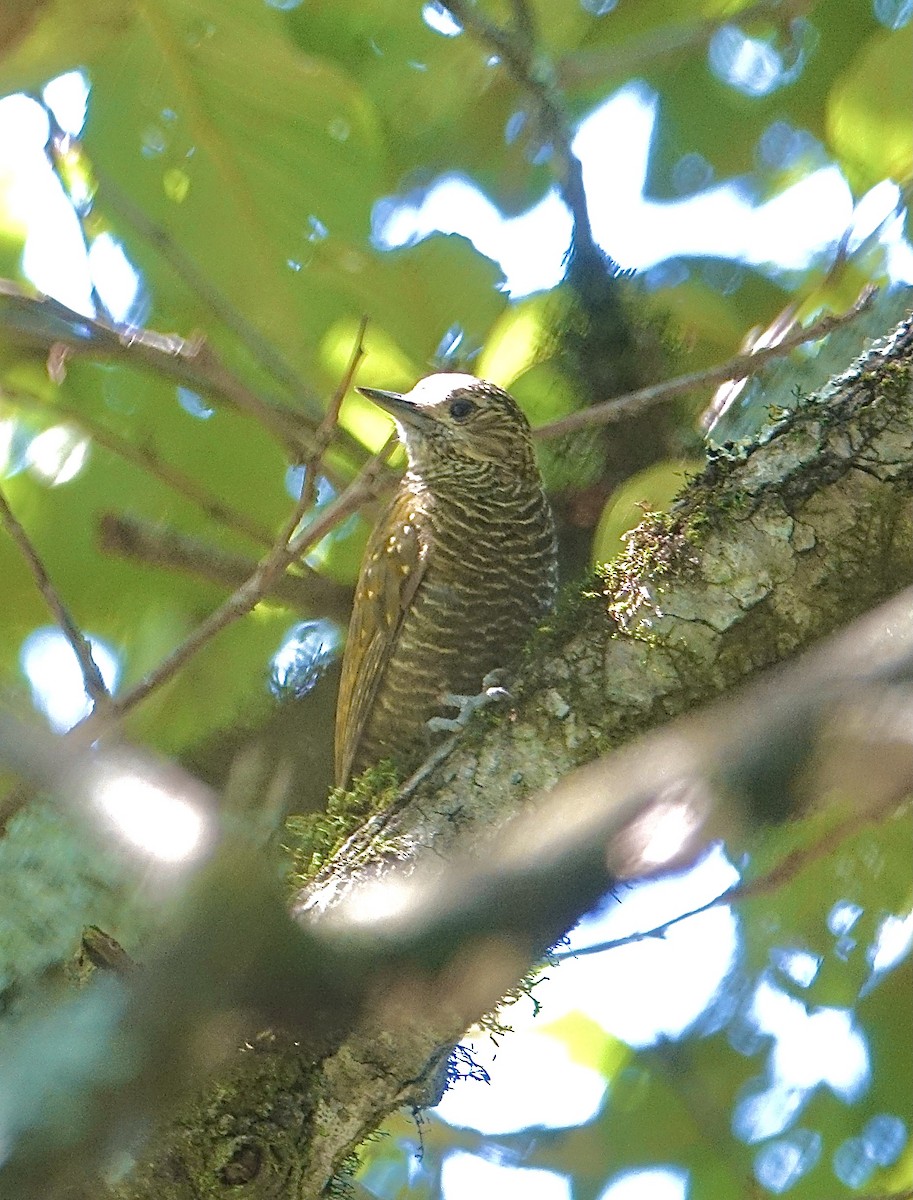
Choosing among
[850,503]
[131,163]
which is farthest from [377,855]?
[131,163]

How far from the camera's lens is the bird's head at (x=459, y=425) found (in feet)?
10.8

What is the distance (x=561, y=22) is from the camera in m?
2.92

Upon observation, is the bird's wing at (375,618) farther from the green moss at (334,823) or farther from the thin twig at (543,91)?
the thin twig at (543,91)

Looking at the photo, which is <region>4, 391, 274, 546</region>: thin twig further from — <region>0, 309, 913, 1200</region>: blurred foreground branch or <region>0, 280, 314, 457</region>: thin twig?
<region>0, 309, 913, 1200</region>: blurred foreground branch

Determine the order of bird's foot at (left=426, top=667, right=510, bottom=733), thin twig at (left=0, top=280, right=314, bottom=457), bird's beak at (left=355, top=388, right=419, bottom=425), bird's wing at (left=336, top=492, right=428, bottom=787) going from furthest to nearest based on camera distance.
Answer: bird's wing at (left=336, top=492, right=428, bottom=787), bird's beak at (left=355, top=388, right=419, bottom=425), thin twig at (left=0, top=280, right=314, bottom=457), bird's foot at (left=426, top=667, right=510, bottom=733)

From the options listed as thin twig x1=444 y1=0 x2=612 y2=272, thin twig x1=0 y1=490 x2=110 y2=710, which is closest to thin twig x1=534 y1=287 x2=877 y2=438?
thin twig x1=444 y1=0 x2=612 y2=272

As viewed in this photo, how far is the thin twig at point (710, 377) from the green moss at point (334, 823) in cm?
80

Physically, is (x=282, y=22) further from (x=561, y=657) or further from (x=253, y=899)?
(x=253, y=899)

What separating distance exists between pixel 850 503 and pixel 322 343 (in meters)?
1.36

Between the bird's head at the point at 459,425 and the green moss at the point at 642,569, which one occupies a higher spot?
the bird's head at the point at 459,425

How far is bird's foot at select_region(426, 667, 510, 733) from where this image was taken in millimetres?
2352

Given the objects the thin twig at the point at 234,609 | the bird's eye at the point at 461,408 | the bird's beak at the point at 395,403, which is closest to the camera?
the thin twig at the point at 234,609

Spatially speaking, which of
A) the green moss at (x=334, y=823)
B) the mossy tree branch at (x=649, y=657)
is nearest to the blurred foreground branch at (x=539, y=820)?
the mossy tree branch at (x=649, y=657)

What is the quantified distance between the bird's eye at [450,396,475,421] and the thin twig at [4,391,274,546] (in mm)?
633
